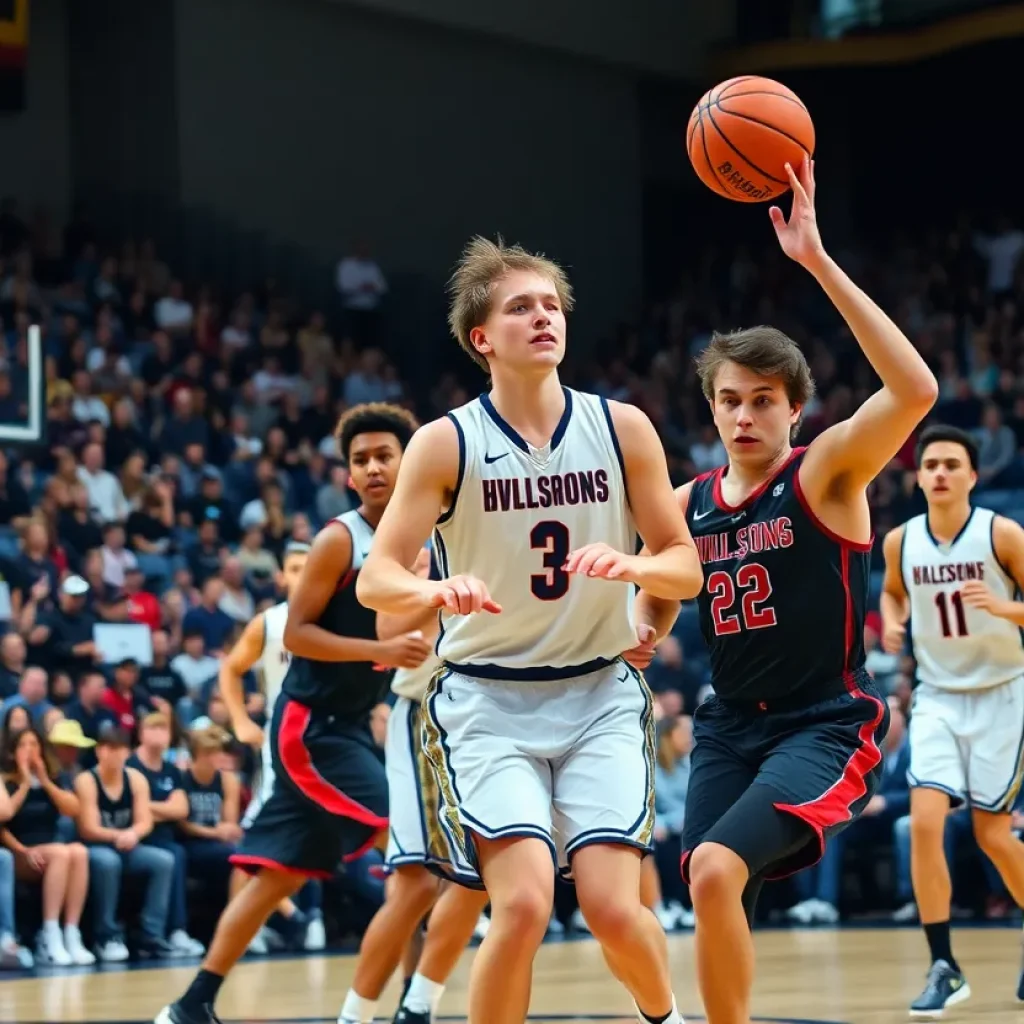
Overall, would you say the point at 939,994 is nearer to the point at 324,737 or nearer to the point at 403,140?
the point at 324,737

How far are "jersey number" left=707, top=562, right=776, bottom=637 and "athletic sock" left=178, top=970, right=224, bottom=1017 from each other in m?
2.32

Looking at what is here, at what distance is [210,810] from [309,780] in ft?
16.8

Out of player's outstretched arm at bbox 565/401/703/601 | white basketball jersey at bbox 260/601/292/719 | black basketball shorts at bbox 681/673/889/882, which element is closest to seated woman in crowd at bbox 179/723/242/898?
white basketball jersey at bbox 260/601/292/719

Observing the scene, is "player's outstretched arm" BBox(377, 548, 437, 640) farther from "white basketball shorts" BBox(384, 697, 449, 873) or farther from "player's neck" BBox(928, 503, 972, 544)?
"player's neck" BBox(928, 503, 972, 544)

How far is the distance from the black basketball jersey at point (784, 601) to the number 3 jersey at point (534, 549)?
0.49m

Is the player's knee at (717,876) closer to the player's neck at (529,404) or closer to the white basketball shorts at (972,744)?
the player's neck at (529,404)

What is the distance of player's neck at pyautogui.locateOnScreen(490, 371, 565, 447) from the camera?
4.87m

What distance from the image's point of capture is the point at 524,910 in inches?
174

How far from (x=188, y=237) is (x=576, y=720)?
632 inches

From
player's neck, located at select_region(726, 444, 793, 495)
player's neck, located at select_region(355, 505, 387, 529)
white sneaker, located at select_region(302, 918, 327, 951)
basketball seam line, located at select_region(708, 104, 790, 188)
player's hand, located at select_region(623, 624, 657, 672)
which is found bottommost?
white sneaker, located at select_region(302, 918, 327, 951)

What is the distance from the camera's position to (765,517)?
5.21 metres

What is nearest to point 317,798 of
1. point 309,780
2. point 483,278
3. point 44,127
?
point 309,780

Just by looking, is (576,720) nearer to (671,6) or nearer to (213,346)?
(213,346)

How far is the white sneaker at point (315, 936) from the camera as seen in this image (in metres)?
11.6
